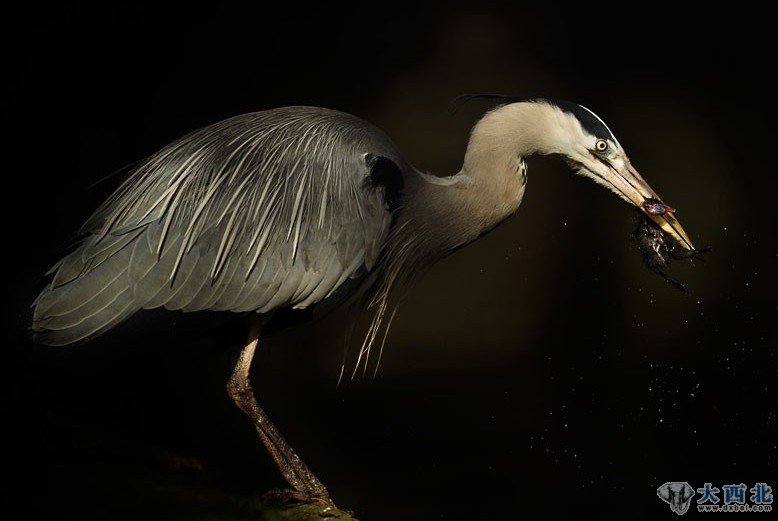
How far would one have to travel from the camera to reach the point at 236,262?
2.20 m

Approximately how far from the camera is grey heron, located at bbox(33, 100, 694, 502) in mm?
2166

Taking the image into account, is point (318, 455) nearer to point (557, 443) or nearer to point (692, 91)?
point (557, 443)

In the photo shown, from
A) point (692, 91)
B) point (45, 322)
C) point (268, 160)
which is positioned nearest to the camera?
point (45, 322)

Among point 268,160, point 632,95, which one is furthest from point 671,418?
point 268,160

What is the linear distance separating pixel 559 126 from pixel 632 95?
5.19ft

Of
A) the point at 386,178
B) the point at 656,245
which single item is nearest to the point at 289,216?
the point at 386,178

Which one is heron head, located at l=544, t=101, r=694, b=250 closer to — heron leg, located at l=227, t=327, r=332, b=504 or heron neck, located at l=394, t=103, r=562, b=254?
heron neck, located at l=394, t=103, r=562, b=254

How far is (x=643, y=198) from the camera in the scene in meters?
2.28

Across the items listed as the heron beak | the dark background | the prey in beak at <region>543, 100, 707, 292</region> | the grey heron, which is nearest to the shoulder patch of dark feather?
the grey heron
